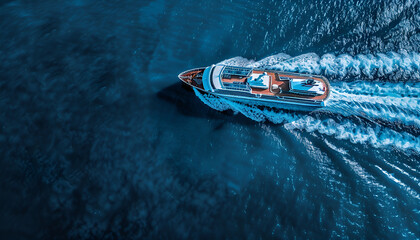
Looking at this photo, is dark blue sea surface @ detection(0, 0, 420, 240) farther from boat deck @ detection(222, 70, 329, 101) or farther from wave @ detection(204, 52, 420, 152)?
boat deck @ detection(222, 70, 329, 101)

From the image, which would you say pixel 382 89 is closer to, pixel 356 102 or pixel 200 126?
pixel 356 102

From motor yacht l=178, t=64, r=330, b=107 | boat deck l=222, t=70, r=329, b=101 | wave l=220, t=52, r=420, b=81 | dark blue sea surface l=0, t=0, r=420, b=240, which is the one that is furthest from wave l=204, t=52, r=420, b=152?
boat deck l=222, t=70, r=329, b=101

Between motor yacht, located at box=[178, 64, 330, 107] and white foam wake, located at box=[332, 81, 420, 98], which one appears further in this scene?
motor yacht, located at box=[178, 64, 330, 107]

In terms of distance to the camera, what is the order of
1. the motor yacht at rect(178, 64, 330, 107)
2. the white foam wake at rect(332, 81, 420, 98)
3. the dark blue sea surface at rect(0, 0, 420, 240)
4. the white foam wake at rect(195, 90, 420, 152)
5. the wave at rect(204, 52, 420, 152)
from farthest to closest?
the motor yacht at rect(178, 64, 330, 107), the white foam wake at rect(332, 81, 420, 98), the wave at rect(204, 52, 420, 152), the white foam wake at rect(195, 90, 420, 152), the dark blue sea surface at rect(0, 0, 420, 240)

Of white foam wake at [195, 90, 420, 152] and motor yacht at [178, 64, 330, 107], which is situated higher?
motor yacht at [178, 64, 330, 107]

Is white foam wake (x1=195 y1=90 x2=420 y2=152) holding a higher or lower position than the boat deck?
lower

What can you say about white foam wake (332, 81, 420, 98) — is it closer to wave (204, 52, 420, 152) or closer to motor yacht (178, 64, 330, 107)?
wave (204, 52, 420, 152)

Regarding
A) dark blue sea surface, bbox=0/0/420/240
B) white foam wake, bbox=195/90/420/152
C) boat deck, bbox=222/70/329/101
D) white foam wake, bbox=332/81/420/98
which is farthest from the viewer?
boat deck, bbox=222/70/329/101

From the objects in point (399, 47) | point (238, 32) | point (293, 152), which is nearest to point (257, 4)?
point (238, 32)

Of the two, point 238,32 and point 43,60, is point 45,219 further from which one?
point 238,32

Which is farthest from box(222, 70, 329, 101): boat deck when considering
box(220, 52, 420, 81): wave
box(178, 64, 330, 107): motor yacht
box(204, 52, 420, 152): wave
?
box(220, 52, 420, 81): wave
